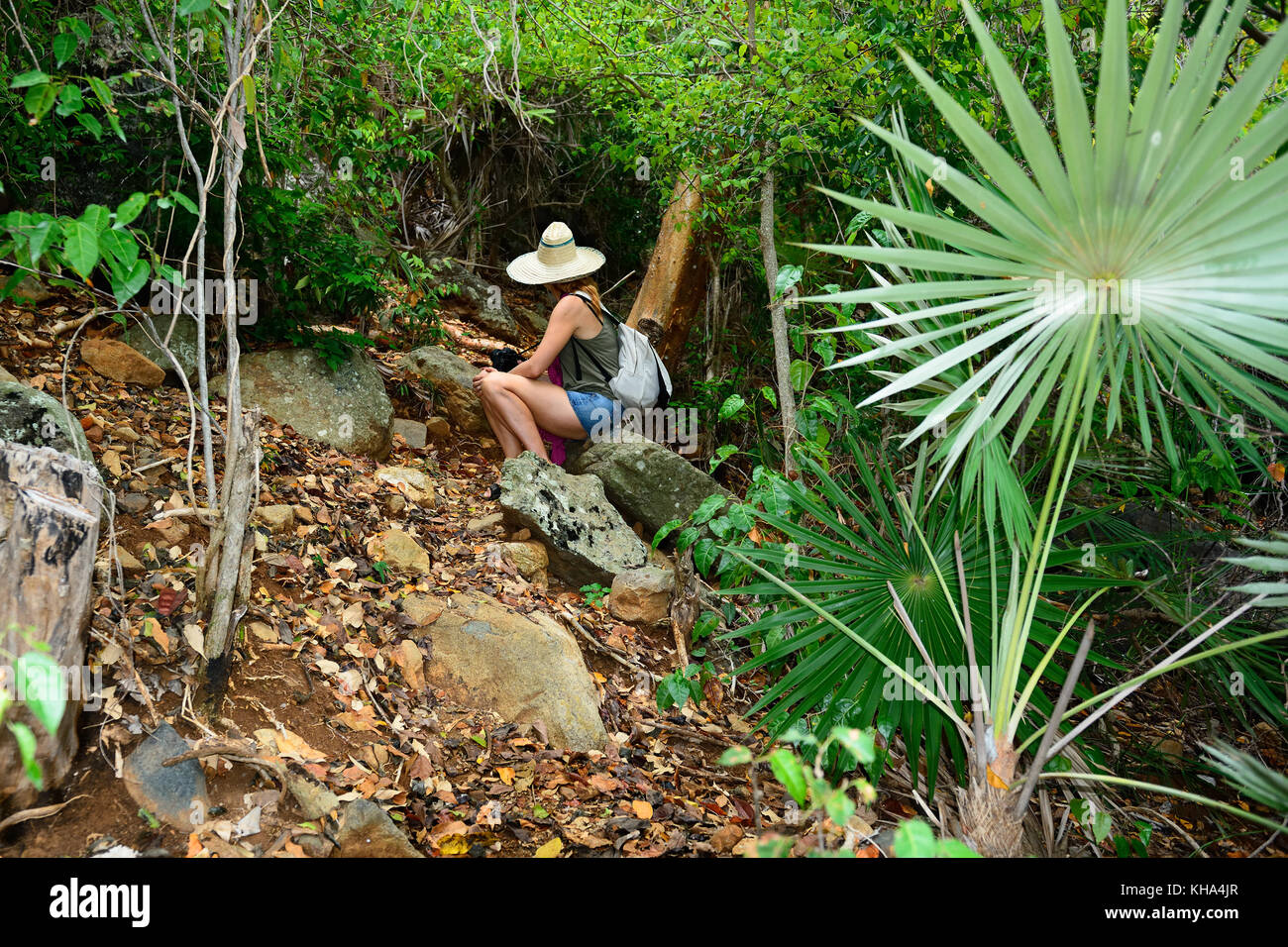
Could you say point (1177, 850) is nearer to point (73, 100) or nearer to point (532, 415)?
point (532, 415)

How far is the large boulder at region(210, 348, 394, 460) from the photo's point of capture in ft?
13.6

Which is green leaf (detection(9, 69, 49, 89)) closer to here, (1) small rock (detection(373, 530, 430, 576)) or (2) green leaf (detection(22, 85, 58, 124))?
(2) green leaf (detection(22, 85, 58, 124))

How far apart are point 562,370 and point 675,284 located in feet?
4.04

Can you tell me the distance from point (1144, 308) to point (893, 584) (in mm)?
1061

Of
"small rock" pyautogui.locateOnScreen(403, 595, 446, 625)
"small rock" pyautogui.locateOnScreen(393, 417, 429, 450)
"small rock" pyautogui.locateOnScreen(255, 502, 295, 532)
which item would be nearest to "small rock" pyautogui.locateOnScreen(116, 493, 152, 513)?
"small rock" pyautogui.locateOnScreen(255, 502, 295, 532)

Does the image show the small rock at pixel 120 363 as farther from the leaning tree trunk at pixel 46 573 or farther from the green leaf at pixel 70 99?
the green leaf at pixel 70 99

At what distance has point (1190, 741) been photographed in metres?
3.64

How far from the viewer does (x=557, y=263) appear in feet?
15.1

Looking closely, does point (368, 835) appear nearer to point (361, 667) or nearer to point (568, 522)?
point (361, 667)

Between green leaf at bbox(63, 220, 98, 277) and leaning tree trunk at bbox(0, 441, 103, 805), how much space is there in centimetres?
55

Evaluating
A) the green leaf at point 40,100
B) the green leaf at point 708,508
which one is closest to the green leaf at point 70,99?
the green leaf at point 40,100

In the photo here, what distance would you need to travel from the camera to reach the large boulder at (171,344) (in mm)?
3879

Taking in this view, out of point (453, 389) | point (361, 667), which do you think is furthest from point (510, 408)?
point (361, 667)

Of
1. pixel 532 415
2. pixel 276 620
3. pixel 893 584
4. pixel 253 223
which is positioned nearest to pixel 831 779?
pixel 893 584
